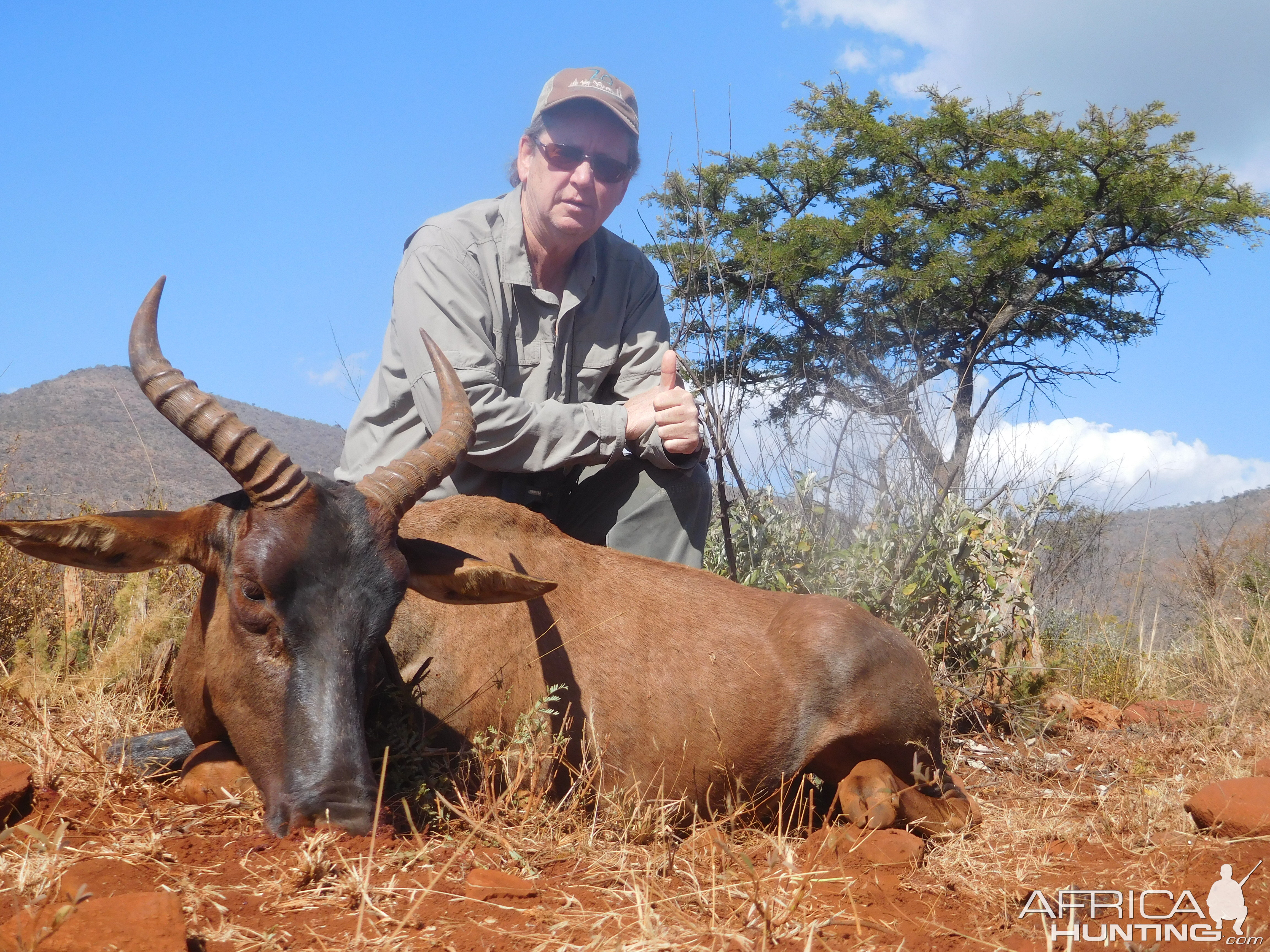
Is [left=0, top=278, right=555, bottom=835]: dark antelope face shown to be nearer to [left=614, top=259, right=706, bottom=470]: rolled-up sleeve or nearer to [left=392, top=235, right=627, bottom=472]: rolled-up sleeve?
[left=392, top=235, right=627, bottom=472]: rolled-up sleeve

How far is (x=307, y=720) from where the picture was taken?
3377mm

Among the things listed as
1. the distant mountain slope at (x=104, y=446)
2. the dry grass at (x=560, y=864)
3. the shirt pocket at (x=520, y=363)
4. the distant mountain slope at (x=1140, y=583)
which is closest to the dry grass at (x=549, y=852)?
the dry grass at (x=560, y=864)

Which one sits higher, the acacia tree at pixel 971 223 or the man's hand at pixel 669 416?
the acacia tree at pixel 971 223

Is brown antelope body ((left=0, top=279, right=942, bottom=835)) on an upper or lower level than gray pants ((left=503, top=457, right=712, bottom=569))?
lower

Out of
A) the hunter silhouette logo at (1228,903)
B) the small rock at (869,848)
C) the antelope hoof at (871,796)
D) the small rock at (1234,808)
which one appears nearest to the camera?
the hunter silhouette logo at (1228,903)

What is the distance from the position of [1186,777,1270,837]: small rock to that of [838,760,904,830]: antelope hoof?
1.18m

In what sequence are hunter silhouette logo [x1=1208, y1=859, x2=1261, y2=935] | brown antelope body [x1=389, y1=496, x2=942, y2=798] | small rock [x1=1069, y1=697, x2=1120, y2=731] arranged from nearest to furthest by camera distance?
hunter silhouette logo [x1=1208, y1=859, x2=1261, y2=935], brown antelope body [x1=389, y1=496, x2=942, y2=798], small rock [x1=1069, y1=697, x2=1120, y2=731]

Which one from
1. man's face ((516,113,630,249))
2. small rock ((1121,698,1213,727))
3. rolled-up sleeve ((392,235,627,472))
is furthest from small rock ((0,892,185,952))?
small rock ((1121,698,1213,727))

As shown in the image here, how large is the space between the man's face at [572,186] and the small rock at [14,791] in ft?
11.7

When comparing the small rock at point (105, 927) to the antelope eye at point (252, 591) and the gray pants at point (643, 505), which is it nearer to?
the antelope eye at point (252, 591)

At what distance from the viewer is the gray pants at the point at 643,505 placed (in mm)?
5648

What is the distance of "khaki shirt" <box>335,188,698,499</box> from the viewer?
5121 mm

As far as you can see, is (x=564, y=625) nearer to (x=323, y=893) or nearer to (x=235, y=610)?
(x=235, y=610)

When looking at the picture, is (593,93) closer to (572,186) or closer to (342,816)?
(572,186)
